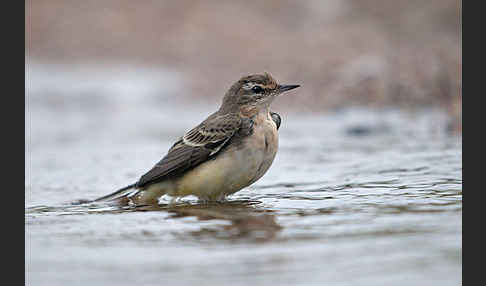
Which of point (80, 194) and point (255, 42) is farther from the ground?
point (255, 42)

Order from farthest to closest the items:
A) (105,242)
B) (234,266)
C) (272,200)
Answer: (272,200), (105,242), (234,266)

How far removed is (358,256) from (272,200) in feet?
7.89

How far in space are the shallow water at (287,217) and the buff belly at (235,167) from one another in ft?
0.67

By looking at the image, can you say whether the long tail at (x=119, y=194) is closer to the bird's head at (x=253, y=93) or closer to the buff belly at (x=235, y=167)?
the buff belly at (x=235, y=167)

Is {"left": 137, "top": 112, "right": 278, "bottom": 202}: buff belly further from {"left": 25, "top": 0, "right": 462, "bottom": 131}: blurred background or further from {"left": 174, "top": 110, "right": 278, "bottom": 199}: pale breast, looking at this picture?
{"left": 25, "top": 0, "right": 462, "bottom": 131}: blurred background

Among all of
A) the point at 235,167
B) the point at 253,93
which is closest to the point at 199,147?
the point at 235,167

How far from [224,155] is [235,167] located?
0.19 metres

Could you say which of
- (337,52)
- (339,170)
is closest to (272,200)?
(339,170)

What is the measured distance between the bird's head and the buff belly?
36 cm

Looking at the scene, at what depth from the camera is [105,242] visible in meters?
4.58

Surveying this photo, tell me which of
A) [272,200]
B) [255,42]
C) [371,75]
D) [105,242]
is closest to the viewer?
[105,242]

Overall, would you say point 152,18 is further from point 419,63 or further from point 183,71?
point 419,63

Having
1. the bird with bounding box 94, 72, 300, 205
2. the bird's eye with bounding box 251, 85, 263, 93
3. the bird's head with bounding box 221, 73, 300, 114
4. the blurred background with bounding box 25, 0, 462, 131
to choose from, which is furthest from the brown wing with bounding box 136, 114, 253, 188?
the blurred background with bounding box 25, 0, 462, 131

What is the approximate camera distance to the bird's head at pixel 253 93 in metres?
6.89
